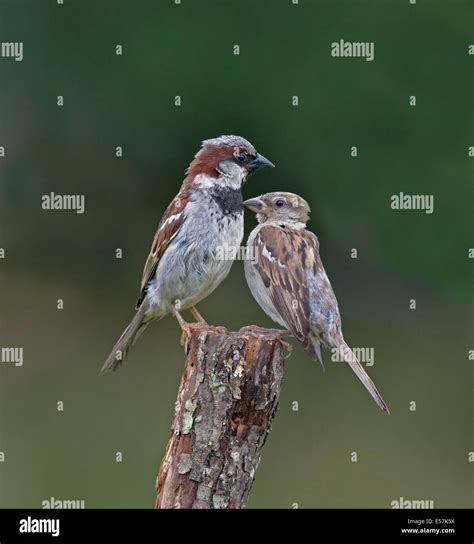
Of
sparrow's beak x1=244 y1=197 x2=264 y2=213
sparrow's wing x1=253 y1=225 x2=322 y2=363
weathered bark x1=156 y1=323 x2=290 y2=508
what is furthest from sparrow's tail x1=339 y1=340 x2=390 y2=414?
sparrow's beak x1=244 y1=197 x2=264 y2=213

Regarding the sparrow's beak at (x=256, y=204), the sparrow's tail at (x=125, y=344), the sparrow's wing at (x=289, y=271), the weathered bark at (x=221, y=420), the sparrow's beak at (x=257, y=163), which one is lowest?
the weathered bark at (x=221, y=420)

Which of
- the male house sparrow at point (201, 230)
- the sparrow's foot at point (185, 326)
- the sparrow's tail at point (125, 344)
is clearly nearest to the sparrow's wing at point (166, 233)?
the male house sparrow at point (201, 230)

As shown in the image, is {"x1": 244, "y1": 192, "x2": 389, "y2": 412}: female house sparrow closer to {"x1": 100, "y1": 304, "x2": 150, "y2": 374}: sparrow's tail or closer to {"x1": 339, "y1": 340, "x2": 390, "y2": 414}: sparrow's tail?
{"x1": 339, "y1": 340, "x2": 390, "y2": 414}: sparrow's tail

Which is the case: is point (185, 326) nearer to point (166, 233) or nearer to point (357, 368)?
point (166, 233)

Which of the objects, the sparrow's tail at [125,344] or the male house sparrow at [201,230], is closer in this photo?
the male house sparrow at [201,230]

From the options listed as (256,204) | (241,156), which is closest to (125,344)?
(256,204)

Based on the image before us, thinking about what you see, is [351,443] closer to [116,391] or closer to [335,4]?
A: [116,391]

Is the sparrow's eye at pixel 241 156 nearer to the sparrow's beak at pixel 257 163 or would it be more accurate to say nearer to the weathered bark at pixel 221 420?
the sparrow's beak at pixel 257 163

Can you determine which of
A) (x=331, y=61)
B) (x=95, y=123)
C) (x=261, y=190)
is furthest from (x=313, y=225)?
(x=95, y=123)
